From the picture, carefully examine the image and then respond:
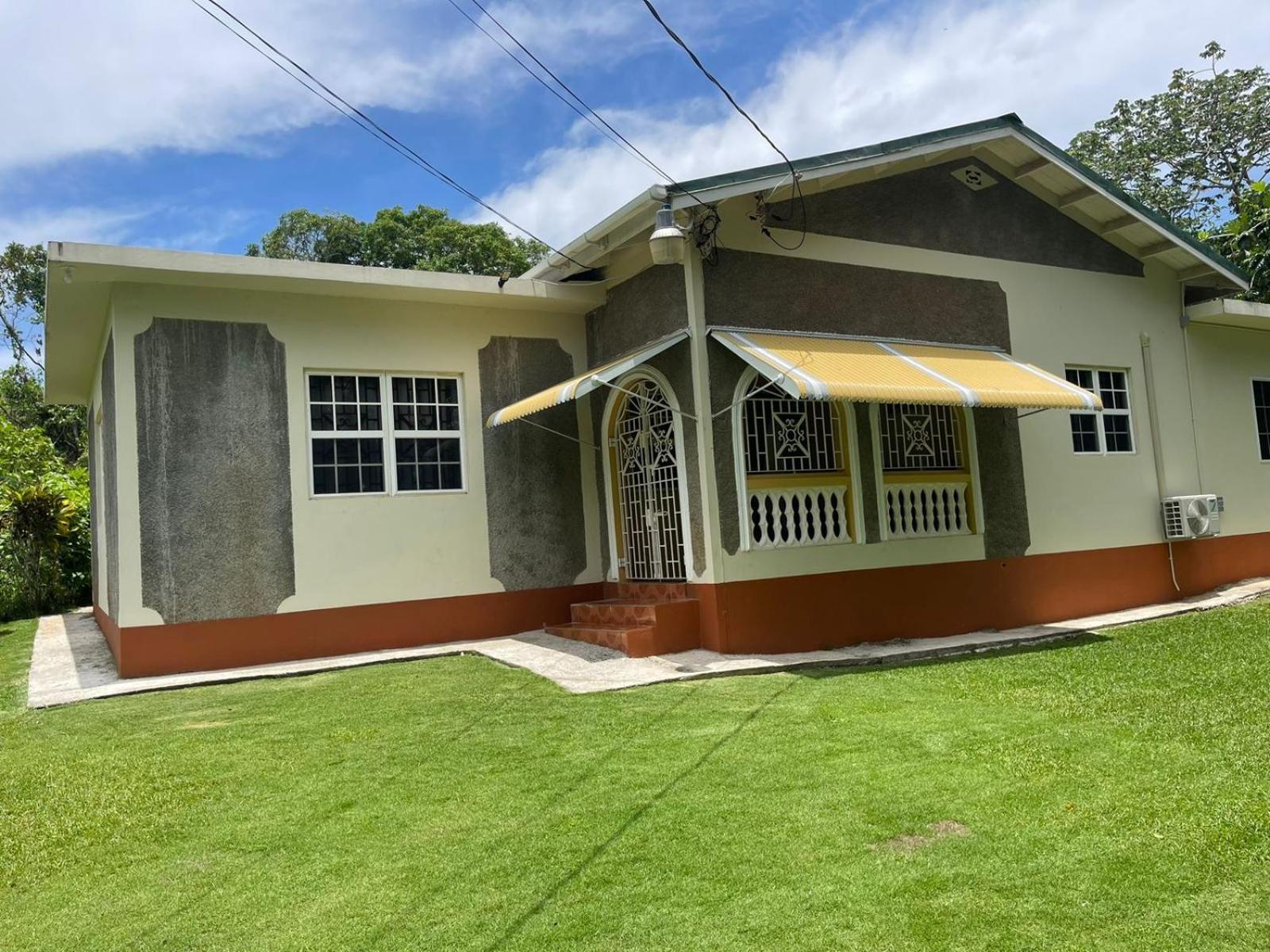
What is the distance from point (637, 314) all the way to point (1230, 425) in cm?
1020

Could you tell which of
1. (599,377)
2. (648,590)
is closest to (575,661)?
(648,590)

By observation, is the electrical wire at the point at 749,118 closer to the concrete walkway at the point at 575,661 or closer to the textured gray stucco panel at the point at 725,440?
the textured gray stucco panel at the point at 725,440

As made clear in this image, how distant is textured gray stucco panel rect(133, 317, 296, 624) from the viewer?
1012cm

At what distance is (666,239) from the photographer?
9188 mm

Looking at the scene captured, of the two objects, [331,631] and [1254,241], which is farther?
[1254,241]

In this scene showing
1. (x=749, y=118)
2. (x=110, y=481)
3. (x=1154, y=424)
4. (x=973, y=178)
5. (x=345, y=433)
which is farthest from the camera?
(x=1154, y=424)

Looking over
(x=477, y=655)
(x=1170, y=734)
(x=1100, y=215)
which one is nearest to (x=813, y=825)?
Result: (x=1170, y=734)

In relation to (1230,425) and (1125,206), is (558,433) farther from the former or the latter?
(1230,425)

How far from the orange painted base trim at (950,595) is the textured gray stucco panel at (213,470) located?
4.81 m

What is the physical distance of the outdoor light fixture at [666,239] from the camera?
9.16 m

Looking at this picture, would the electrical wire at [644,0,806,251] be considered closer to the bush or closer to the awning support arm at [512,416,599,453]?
the awning support arm at [512,416,599,453]

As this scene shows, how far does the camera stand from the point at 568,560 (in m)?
12.3

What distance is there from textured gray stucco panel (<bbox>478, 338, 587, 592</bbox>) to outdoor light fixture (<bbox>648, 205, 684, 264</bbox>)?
3.45 metres

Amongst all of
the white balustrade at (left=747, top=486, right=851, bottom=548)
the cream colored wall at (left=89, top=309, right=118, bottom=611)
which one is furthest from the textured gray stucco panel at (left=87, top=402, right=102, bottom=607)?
the white balustrade at (left=747, top=486, right=851, bottom=548)
